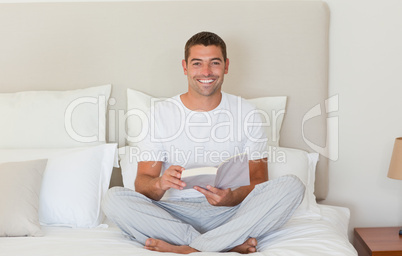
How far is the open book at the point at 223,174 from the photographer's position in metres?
1.93

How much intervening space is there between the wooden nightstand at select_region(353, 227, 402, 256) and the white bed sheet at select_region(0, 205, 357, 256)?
33cm

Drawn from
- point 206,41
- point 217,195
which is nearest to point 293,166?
point 217,195

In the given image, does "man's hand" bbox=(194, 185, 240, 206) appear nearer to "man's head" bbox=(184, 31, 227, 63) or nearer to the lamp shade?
"man's head" bbox=(184, 31, 227, 63)

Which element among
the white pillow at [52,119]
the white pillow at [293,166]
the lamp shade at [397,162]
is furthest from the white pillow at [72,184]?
the lamp shade at [397,162]

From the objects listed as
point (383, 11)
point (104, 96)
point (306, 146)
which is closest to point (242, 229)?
point (306, 146)

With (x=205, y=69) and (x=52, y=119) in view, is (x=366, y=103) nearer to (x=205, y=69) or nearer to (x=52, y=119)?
(x=205, y=69)

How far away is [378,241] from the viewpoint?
103 inches

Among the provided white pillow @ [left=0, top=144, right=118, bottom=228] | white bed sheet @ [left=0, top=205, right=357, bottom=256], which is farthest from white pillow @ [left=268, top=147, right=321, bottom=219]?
white pillow @ [left=0, top=144, right=118, bottom=228]

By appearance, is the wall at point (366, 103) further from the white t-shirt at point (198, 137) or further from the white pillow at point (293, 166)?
the white t-shirt at point (198, 137)

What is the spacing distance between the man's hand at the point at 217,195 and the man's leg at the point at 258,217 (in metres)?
0.07

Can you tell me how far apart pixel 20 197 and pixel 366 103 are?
1.92 metres

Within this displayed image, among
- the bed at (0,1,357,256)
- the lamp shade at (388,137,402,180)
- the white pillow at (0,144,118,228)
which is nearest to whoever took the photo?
the white pillow at (0,144,118,228)

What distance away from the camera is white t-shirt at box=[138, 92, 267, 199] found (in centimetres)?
236

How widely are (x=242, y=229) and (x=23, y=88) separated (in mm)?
1525
